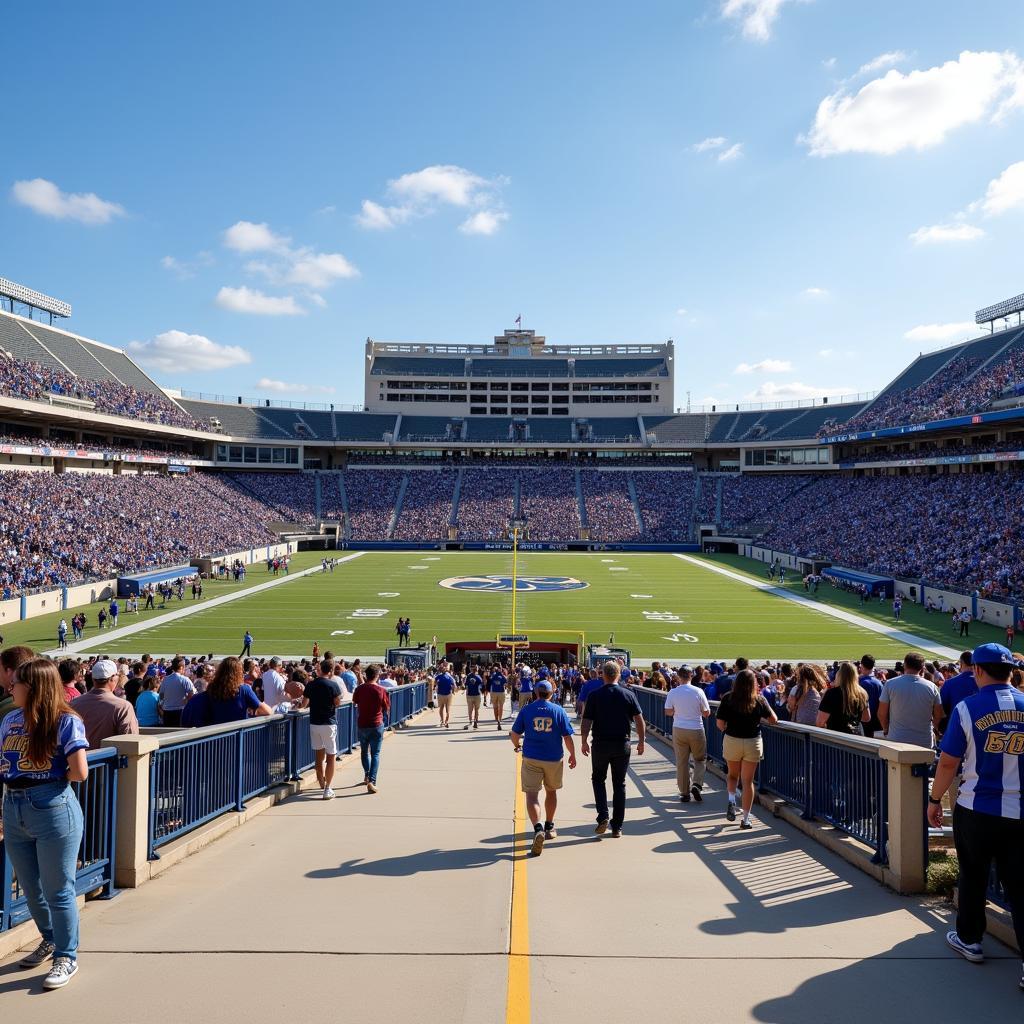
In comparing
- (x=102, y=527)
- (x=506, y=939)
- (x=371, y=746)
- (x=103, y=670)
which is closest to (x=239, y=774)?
(x=371, y=746)

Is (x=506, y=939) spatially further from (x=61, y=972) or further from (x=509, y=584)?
(x=509, y=584)

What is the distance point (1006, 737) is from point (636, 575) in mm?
46595

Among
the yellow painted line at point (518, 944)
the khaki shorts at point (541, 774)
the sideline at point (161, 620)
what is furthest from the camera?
the sideline at point (161, 620)

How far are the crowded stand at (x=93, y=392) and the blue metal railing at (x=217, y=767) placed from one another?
44.8 metres

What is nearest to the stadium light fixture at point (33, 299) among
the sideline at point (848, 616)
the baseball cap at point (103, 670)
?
the sideline at point (848, 616)

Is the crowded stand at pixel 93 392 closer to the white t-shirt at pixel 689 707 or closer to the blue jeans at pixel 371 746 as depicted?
the blue jeans at pixel 371 746

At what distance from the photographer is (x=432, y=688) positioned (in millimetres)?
22328

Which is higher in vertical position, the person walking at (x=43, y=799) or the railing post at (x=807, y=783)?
the person walking at (x=43, y=799)

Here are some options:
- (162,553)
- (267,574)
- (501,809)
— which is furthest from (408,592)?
(501,809)

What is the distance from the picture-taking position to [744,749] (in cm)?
693

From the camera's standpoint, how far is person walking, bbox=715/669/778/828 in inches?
271

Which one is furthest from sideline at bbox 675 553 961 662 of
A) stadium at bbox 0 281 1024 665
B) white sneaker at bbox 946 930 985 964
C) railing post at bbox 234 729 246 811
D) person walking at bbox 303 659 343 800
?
railing post at bbox 234 729 246 811

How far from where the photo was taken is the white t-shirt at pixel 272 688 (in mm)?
10023

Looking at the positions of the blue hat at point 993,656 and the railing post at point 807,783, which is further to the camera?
the railing post at point 807,783
